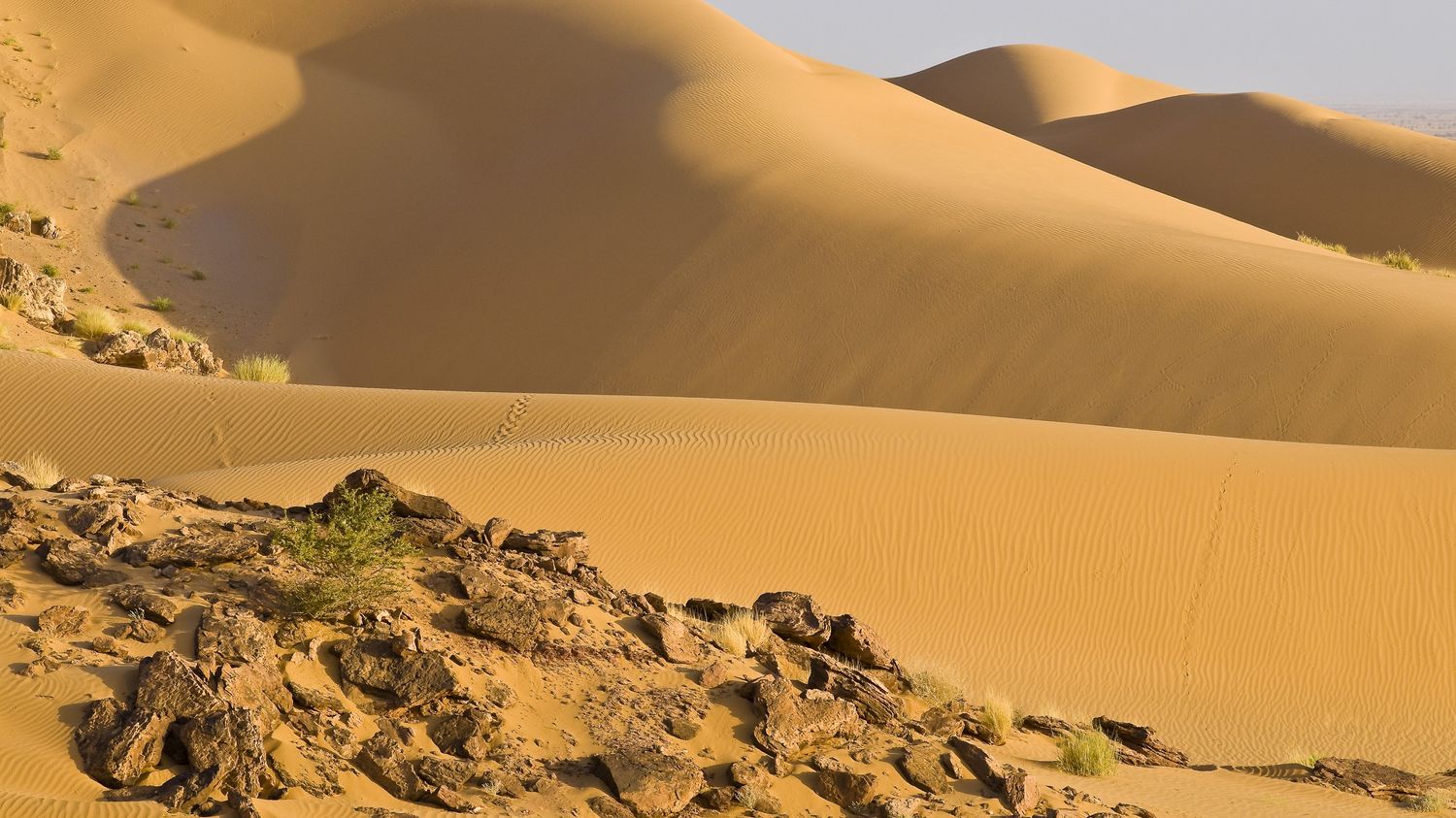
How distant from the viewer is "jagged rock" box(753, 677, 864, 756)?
260 inches

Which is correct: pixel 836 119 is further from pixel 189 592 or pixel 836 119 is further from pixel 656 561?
pixel 189 592

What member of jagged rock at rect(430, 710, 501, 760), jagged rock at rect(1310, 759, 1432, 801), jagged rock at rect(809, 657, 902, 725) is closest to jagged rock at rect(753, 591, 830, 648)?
jagged rock at rect(809, 657, 902, 725)

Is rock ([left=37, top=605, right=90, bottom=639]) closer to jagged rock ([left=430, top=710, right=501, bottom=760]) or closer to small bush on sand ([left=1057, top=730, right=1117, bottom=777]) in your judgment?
jagged rock ([left=430, top=710, right=501, bottom=760])

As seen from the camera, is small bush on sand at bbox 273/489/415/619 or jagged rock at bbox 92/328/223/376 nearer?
small bush on sand at bbox 273/489/415/619

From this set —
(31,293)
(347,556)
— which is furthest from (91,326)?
(347,556)

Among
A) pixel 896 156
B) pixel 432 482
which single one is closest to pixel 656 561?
pixel 432 482

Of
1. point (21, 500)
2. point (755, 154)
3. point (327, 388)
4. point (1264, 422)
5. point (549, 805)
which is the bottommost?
point (549, 805)

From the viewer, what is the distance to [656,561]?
36.1ft

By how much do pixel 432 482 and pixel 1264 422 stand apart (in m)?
11.6

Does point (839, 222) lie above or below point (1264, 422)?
above

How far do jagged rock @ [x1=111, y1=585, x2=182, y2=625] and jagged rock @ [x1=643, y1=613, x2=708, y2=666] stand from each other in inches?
98.1

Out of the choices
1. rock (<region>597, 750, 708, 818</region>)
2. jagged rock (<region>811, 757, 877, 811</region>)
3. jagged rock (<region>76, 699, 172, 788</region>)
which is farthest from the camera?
jagged rock (<region>811, 757, 877, 811</region>)

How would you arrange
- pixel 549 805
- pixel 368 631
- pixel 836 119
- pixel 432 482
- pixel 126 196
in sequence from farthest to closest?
pixel 836 119 → pixel 126 196 → pixel 432 482 → pixel 368 631 → pixel 549 805

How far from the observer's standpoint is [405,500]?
7.76 m
